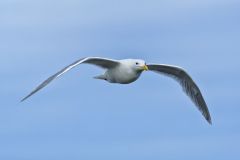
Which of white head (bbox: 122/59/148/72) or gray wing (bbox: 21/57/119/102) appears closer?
gray wing (bbox: 21/57/119/102)

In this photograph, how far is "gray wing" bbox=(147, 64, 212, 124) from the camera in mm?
33250

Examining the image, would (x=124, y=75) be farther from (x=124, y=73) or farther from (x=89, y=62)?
(x=89, y=62)

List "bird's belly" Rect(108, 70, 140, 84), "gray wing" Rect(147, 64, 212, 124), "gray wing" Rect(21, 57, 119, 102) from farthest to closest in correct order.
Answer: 1. "gray wing" Rect(147, 64, 212, 124)
2. "bird's belly" Rect(108, 70, 140, 84)
3. "gray wing" Rect(21, 57, 119, 102)

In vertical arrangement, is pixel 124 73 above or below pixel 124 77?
above

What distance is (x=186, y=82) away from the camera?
111 ft

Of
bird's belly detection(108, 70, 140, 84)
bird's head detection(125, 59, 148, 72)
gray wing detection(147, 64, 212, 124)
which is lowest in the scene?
bird's belly detection(108, 70, 140, 84)

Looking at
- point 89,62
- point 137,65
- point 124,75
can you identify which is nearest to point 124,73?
point 124,75

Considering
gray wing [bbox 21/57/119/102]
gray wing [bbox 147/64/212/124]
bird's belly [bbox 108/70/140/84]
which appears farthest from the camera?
gray wing [bbox 147/64/212/124]

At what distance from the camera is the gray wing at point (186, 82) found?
3325 centimetres

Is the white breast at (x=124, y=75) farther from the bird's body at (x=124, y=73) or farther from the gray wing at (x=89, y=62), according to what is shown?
the gray wing at (x=89, y=62)

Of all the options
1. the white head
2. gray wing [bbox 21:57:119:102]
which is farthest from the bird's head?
gray wing [bbox 21:57:119:102]

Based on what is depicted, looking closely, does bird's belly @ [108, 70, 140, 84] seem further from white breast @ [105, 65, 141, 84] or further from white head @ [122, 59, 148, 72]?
white head @ [122, 59, 148, 72]

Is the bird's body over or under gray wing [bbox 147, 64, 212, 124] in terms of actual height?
under

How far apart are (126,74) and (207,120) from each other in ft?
27.4
